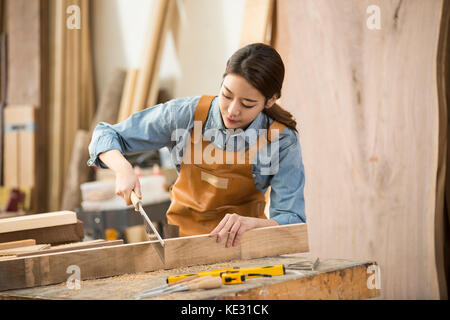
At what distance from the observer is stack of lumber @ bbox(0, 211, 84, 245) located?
1.84m

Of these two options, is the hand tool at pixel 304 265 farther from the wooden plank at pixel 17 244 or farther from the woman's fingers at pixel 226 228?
the wooden plank at pixel 17 244

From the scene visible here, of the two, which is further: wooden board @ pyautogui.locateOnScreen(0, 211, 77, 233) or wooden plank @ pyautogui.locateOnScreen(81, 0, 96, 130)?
wooden plank @ pyautogui.locateOnScreen(81, 0, 96, 130)

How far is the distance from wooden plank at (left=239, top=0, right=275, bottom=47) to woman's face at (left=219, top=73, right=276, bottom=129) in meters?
0.97

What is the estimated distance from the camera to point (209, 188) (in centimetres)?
211

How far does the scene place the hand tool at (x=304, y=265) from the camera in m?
1.54

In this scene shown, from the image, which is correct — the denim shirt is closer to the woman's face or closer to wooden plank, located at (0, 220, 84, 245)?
the woman's face

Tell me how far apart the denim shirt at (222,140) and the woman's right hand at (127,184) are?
0.20 m

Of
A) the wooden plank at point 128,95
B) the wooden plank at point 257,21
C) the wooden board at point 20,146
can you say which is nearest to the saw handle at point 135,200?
the wooden plank at point 257,21

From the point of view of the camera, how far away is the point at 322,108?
291 centimetres

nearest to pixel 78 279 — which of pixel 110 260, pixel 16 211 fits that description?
pixel 110 260

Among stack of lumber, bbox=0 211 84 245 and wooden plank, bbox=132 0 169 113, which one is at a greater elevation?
wooden plank, bbox=132 0 169 113

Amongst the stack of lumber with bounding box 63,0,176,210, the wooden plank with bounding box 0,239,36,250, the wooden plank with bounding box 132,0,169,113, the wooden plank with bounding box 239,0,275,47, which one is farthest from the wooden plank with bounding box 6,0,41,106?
the wooden plank with bounding box 0,239,36,250
